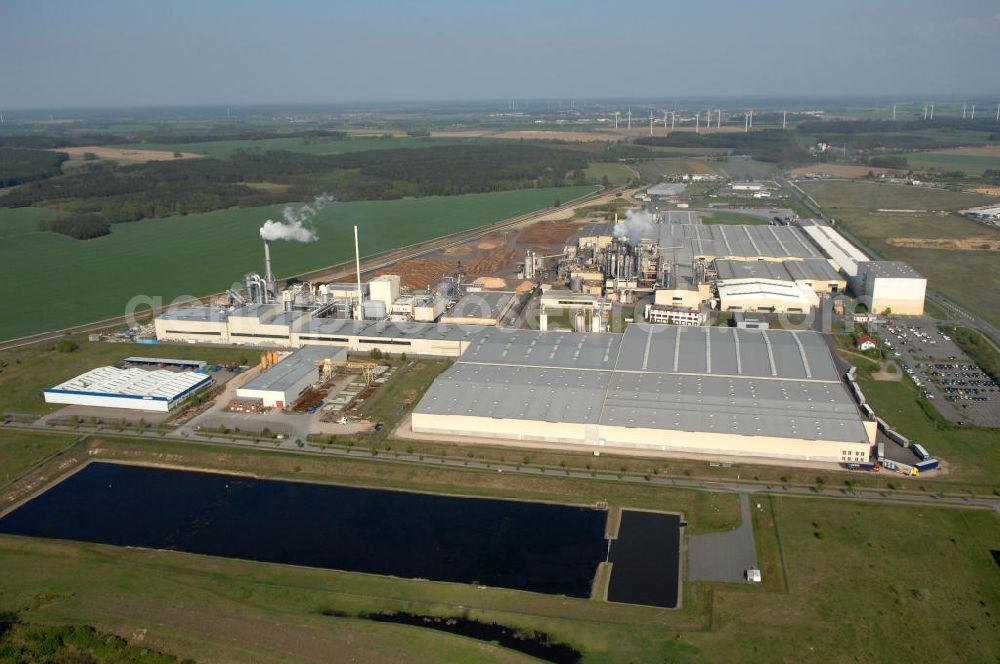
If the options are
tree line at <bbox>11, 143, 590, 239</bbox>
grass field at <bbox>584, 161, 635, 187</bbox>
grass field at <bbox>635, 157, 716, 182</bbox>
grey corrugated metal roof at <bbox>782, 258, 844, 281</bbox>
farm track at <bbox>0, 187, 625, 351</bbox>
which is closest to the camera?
farm track at <bbox>0, 187, 625, 351</bbox>

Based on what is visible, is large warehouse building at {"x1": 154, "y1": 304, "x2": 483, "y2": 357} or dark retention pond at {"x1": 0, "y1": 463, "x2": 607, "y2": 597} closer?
dark retention pond at {"x1": 0, "y1": 463, "x2": 607, "y2": 597}

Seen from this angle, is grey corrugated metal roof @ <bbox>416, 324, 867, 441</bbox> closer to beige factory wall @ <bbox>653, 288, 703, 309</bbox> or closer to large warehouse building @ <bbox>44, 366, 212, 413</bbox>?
beige factory wall @ <bbox>653, 288, 703, 309</bbox>

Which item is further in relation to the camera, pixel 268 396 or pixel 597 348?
pixel 597 348

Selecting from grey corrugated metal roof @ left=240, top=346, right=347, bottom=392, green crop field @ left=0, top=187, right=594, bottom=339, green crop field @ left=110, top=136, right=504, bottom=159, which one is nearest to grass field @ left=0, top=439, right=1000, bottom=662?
grey corrugated metal roof @ left=240, top=346, right=347, bottom=392

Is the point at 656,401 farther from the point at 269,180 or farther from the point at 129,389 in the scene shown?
the point at 269,180

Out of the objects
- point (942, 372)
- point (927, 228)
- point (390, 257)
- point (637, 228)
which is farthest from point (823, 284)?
point (390, 257)

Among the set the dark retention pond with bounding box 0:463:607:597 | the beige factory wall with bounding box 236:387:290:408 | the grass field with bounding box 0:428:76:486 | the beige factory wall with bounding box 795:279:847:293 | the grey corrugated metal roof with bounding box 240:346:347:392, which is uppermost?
the beige factory wall with bounding box 795:279:847:293

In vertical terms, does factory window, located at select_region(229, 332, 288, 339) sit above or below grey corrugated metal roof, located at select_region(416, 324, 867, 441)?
below

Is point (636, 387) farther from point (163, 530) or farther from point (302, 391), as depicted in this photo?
point (163, 530)
